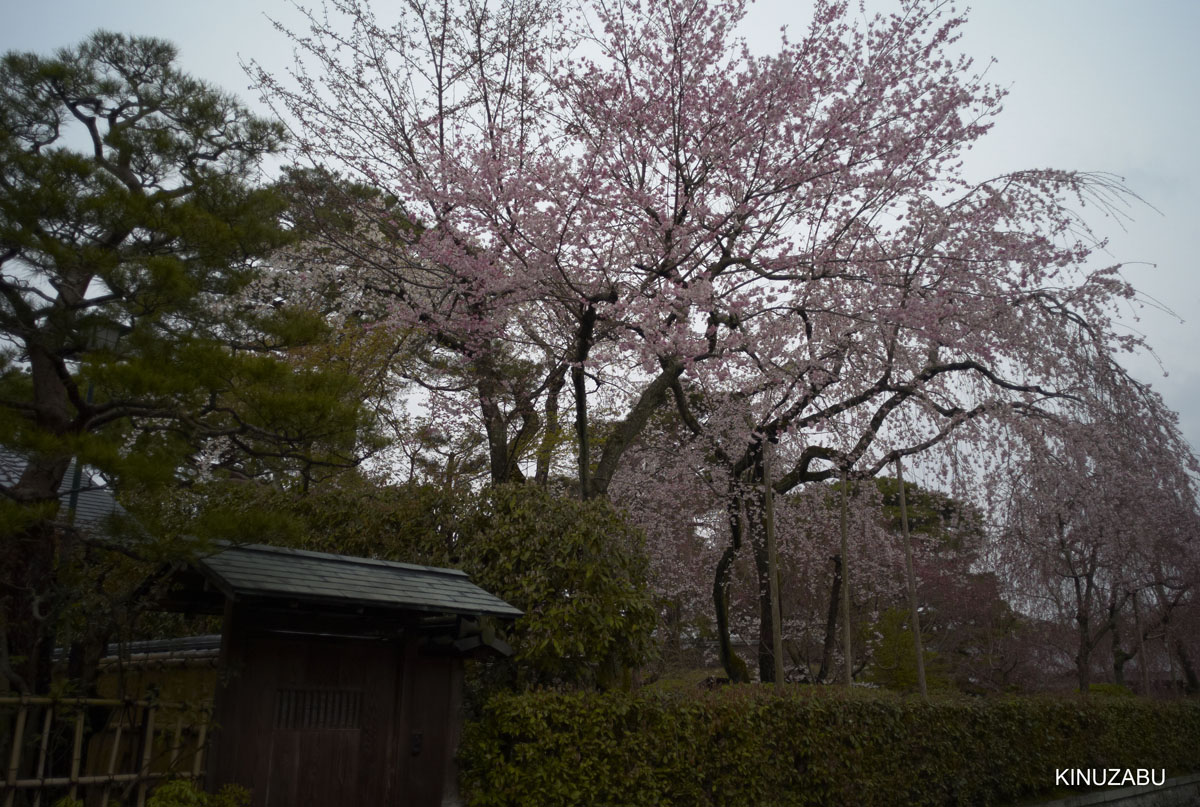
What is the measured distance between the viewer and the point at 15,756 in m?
4.49

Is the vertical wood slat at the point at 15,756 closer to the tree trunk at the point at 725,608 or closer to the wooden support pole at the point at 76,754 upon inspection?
the wooden support pole at the point at 76,754

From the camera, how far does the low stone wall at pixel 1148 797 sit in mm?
11016

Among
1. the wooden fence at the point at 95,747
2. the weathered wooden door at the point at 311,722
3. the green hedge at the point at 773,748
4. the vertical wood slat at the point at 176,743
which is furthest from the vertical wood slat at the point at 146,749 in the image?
the green hedge at the point at 773,748

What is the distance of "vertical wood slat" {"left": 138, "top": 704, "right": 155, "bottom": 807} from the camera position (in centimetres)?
504

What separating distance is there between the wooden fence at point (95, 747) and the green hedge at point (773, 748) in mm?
2281

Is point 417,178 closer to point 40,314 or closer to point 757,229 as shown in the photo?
point 757,229

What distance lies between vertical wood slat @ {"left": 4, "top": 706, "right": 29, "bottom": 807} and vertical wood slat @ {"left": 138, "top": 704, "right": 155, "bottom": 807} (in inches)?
26.8

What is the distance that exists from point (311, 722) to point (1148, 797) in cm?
1296

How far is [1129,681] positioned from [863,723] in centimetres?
2237

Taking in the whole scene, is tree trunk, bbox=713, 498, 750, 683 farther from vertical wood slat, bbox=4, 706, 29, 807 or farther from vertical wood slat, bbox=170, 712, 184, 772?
vertical wood slat, bbox=4, 706, 29, 807

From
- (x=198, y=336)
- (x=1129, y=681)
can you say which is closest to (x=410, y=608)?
(x=198, y=336)

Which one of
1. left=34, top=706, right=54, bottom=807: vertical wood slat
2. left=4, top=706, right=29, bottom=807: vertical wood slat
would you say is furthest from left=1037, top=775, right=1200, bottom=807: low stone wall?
left=4, top=706, right=29, bottom=807: vertical wood slat

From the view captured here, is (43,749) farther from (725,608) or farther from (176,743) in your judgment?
(725,608)

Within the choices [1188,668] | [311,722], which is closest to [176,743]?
[311,722]
